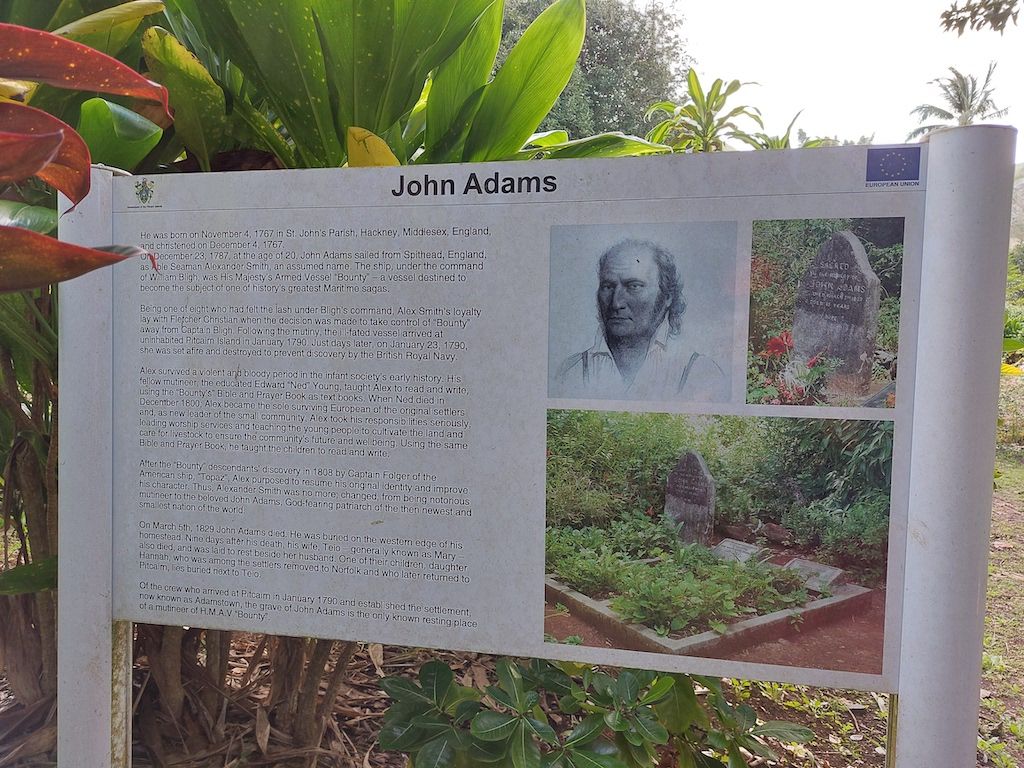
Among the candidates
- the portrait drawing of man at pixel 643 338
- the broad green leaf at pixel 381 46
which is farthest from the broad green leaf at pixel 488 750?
the broad green leaf at pixel 381 46

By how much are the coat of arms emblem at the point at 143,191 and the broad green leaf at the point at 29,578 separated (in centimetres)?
57

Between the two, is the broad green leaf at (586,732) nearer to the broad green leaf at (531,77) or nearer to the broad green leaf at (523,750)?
the broad green leaf at (523,750)

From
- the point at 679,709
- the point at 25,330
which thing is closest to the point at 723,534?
the point at 679,709

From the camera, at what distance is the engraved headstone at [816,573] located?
0.87 metres

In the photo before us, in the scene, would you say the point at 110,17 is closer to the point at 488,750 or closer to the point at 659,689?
the point at 488,750

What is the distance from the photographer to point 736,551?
0.88m

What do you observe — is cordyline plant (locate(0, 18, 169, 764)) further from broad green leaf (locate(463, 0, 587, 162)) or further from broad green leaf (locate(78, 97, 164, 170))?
broad green leaf (locate(463, 0, 587, 162))

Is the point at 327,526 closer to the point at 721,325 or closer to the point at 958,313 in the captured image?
the point at 721,325

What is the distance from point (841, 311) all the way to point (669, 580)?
1.27 feet

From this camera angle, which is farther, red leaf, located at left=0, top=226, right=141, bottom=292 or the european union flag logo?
the european union flag logo

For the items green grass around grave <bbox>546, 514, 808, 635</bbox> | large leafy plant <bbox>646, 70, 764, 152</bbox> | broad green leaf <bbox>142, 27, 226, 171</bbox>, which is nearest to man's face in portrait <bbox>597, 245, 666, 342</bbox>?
green grass around grave <bbox>546, 514, 808, 635</bbox>

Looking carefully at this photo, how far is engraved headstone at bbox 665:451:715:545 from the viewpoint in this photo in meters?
0.88

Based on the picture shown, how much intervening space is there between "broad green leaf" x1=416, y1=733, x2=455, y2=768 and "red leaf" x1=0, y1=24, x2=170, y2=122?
3.00ft

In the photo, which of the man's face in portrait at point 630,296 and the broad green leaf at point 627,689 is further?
the broad green leaf at point 627,689
